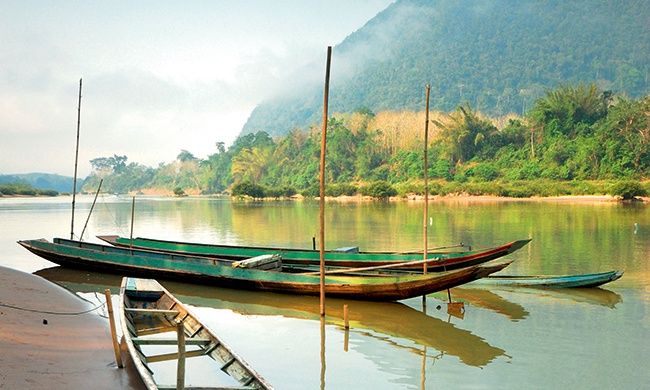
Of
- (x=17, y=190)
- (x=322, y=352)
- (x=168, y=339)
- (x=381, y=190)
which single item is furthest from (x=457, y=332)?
(x=17, y=190)

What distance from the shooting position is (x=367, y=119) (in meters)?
77.1

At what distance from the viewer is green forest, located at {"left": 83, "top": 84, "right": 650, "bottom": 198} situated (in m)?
50.8

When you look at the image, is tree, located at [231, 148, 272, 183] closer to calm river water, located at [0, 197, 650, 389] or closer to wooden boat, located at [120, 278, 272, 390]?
calm river water, located at [0, 197, 650, 389]

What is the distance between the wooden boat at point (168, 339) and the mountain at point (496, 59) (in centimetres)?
12194

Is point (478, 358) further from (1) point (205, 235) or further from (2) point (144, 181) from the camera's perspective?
(2) point (144, 181)

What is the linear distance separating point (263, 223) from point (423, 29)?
6509 inches

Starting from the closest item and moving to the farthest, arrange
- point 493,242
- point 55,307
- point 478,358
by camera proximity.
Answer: point 478,358 → point 55,307 → point 493,242

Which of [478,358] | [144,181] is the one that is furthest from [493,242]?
[144,181]

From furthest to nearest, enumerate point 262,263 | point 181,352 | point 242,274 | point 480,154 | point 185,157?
1. point 185,157
2. point 480,154
3. point 262,263
4. point 242,274
5. point 181,352

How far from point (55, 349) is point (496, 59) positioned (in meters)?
156

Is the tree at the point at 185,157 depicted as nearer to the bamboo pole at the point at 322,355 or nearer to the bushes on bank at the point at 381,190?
the bushes on bank at the point at 381,190

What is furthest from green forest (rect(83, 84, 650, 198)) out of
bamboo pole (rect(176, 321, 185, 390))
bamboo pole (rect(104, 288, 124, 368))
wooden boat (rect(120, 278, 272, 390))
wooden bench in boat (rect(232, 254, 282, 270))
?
bamboo pole (rect(176, 321, 185, 390))

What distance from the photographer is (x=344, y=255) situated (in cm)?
1391

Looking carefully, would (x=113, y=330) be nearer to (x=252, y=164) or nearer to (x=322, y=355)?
(x=322, y=355)
